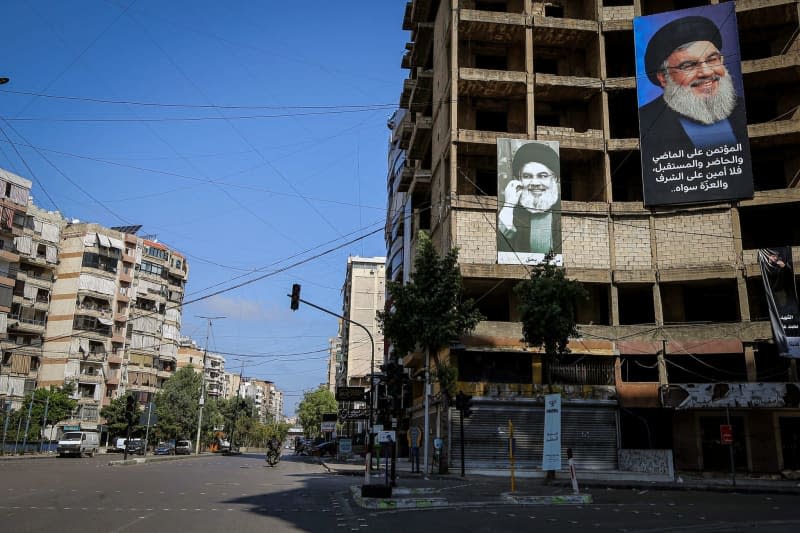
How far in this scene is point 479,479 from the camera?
1057 inches

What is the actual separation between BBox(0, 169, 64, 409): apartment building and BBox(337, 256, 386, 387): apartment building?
146 ft

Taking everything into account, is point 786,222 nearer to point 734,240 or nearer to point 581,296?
point 734,240

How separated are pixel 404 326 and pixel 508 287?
813 centimetres

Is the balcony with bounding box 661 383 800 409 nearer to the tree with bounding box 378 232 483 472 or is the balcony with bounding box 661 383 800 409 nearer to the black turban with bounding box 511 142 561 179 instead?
the tree with bounding box 378 232 483 472

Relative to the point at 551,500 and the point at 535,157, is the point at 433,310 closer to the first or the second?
the point at 535,157

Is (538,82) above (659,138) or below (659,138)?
above

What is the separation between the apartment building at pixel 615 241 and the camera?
32062mm

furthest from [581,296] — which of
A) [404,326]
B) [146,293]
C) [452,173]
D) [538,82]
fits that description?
[146,293]

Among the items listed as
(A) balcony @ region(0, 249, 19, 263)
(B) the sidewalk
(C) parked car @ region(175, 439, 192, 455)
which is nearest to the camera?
(B) the sidewalk

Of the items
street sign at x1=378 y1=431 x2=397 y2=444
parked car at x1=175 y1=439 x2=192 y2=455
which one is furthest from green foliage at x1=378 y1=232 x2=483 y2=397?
parked car at x1=175 y1=439 x2=192 y2=455

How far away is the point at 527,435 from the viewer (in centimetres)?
3197

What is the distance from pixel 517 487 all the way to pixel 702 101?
24.4 meters

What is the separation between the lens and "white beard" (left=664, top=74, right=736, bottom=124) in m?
35.0

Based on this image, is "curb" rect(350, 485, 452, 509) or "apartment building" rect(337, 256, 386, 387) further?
"apartment building" rect(337, 256, 386, 387)
